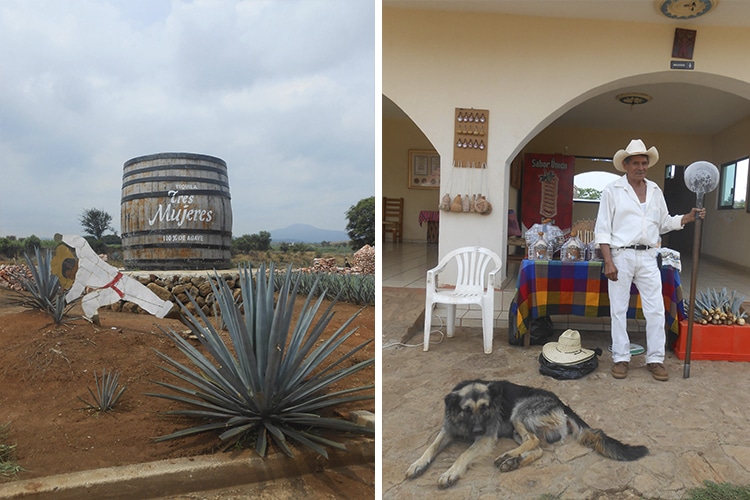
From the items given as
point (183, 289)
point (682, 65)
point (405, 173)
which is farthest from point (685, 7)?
point (405, 173)

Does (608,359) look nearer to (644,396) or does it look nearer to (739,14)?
(644,396)

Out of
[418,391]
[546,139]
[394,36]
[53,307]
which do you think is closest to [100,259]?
[53,307]

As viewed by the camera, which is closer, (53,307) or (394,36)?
(53,307)

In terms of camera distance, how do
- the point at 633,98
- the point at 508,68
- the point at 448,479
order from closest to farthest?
the point at 448,479, the point at 508,68, the point at 633,98

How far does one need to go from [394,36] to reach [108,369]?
3500 millimetres

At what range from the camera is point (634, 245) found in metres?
2.80

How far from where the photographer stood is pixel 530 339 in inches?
132

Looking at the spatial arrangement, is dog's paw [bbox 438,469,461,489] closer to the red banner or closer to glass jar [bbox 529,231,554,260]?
glass jar [bbox 529,231,554,260]

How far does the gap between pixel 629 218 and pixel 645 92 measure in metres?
4.32

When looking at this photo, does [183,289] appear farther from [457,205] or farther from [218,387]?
[457,205]

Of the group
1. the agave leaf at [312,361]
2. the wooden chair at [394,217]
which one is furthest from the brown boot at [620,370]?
the wooden chair at [394,217]

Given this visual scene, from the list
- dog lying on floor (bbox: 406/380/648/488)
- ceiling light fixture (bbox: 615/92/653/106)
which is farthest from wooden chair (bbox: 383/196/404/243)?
dog lying on floor (bbox: 406/380/648/488)

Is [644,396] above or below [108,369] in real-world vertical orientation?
below

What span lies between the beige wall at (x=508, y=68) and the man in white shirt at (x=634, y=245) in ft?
5.82
